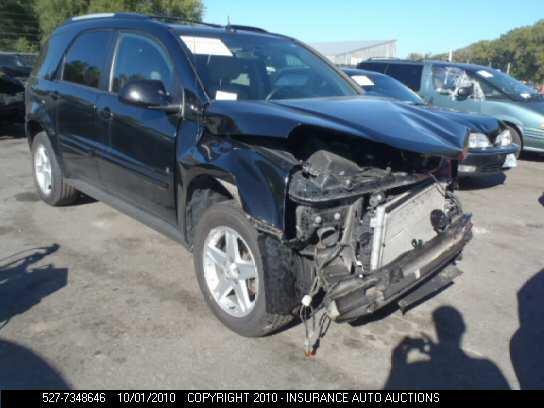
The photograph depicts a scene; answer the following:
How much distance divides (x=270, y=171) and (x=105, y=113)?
203 centimetres

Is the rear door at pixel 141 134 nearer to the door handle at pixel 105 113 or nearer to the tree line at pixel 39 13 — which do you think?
the door handle at pixel 105 113

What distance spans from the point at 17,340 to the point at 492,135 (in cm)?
601

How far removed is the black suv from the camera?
275 cm

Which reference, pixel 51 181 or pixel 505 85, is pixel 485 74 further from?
pixel 51 181

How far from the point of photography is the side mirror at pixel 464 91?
889cm

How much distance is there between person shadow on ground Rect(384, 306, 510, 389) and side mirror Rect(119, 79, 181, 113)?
84.5 inches

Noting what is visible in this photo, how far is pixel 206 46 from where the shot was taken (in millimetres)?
3617

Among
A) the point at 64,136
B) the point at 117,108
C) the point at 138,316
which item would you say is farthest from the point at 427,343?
the point at 64,136

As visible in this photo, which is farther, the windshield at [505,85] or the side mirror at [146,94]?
the windshield at [505,85]

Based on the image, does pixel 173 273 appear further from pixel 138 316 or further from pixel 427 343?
pixel 427 343

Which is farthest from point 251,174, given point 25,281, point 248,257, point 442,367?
point 25,281

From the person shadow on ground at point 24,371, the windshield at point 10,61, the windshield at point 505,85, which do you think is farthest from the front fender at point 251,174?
the windshield at point 10,61

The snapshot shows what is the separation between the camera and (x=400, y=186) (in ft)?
10.0

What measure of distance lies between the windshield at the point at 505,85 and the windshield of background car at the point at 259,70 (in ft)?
20.1
